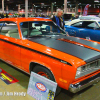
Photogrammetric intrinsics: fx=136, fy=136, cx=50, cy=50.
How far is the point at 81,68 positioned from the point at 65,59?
31cm

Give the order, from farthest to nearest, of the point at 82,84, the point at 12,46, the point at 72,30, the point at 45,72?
1. the point at 72,30
2. the point at 12,46
3. the point at 45,72
4. the point at 82,84

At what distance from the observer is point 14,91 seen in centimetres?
284

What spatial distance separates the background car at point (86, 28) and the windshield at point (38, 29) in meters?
3.10

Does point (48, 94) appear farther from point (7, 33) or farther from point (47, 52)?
point (7, 33)

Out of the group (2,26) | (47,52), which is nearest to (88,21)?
(2,26)

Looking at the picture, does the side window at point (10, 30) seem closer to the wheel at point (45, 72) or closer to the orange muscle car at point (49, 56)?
the orange muscle car at point (49, 56)

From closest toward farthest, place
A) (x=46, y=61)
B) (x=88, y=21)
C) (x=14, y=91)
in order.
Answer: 1. (x=46, y=61)
2. (x=14, y=91)
3. (x=88, y=21)

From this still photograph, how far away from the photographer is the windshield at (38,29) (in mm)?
3234

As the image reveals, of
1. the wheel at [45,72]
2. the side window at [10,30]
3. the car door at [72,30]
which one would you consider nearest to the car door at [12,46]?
the side window at [10,30]

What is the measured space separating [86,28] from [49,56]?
16.4 feet

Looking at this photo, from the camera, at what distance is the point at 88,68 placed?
2.38 m

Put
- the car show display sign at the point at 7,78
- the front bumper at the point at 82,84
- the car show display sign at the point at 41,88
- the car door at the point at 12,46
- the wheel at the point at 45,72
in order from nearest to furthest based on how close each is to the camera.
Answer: the front bumper at the point at 82,84
the car show display sign at the point at 41,88
the wheel at the point at 45,72
the car door at the point at 12,46
the car show display sign at the point at 7,78

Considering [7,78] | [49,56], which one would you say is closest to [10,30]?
[7,78]

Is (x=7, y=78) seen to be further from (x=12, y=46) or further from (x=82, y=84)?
(x=82, y=84)
